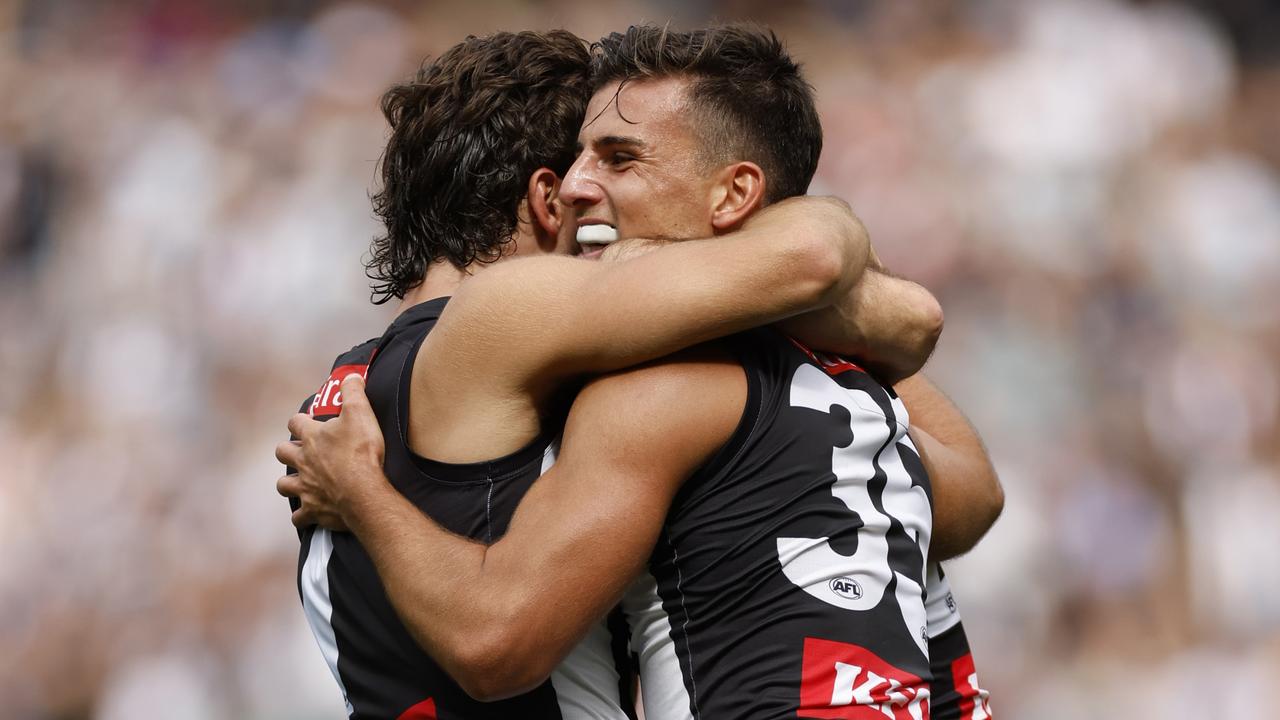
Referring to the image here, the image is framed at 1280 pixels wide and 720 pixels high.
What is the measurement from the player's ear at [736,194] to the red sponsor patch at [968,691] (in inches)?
46.1

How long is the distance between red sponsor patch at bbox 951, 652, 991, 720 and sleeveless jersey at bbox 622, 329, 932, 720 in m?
0.56

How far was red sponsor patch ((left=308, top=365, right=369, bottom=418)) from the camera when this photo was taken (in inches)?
117

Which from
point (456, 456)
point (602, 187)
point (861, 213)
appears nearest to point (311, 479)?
point (456, 456)

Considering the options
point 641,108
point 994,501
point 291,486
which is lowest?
point 994,501

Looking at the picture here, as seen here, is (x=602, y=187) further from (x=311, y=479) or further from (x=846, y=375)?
(x=311, y=479)

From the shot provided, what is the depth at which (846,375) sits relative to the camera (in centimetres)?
278

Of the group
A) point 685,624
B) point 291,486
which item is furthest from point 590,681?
point 291,486

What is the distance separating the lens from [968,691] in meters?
3.19

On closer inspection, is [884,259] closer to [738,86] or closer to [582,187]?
[738,86]

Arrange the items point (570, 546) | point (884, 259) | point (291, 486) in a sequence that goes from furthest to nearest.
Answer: point (884, 259)
point (291, 486)
point (570, 546)

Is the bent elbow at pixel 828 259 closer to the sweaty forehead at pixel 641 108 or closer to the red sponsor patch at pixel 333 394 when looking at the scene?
the sweaty forehead at pixel 641 108

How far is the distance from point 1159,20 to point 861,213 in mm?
2709

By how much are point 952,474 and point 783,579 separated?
31.0 inches

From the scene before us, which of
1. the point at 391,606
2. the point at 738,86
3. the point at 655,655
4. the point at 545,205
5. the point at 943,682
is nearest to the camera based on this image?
the point at 655,655
